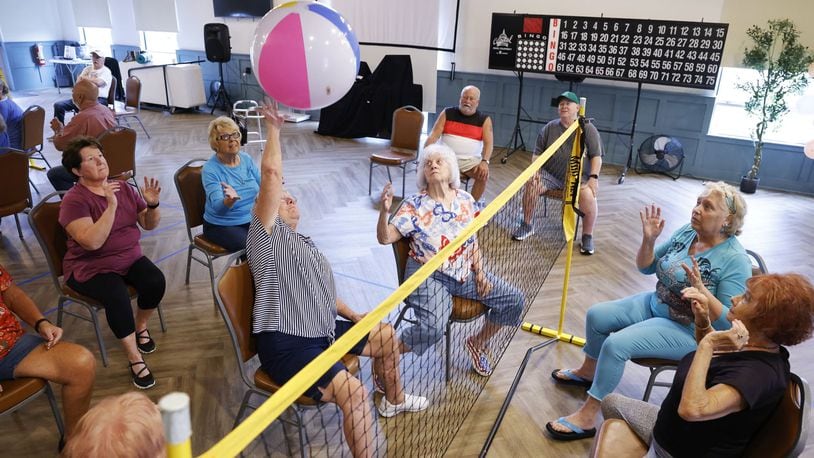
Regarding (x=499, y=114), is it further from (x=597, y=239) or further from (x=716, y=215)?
(x=716, y=215)

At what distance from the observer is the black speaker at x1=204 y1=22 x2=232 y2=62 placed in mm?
10703

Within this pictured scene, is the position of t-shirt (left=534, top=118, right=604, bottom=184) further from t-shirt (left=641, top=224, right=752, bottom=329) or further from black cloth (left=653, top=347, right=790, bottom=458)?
black cloth (left=653, top=347, right=790, bottom=458)

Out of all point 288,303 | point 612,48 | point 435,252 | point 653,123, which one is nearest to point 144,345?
point 288,303

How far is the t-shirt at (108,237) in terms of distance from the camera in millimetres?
3107

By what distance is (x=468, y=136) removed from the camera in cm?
573

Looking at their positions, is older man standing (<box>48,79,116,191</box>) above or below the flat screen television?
below

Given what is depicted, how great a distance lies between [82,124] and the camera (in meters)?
5.38

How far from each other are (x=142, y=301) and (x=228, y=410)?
90 cm

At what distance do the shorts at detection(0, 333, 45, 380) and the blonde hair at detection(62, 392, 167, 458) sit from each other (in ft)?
4.75

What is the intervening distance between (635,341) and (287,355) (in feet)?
5.68

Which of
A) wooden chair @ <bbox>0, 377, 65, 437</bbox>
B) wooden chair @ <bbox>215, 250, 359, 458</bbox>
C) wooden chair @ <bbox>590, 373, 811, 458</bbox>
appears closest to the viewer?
wooden chair @ <bbox>590, 373, 811, 458</bbox>

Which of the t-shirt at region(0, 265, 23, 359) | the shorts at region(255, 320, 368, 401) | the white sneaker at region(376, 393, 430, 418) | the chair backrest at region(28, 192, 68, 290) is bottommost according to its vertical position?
the white sneaker at region(376, 393, 430, 418)

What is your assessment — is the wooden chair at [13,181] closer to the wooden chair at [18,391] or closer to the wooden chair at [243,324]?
the wooden chair at [18,391]

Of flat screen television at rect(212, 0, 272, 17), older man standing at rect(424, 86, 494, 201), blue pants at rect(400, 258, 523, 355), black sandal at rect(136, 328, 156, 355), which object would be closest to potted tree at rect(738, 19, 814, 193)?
older man standing at rect(424, 86, 494, 201)
